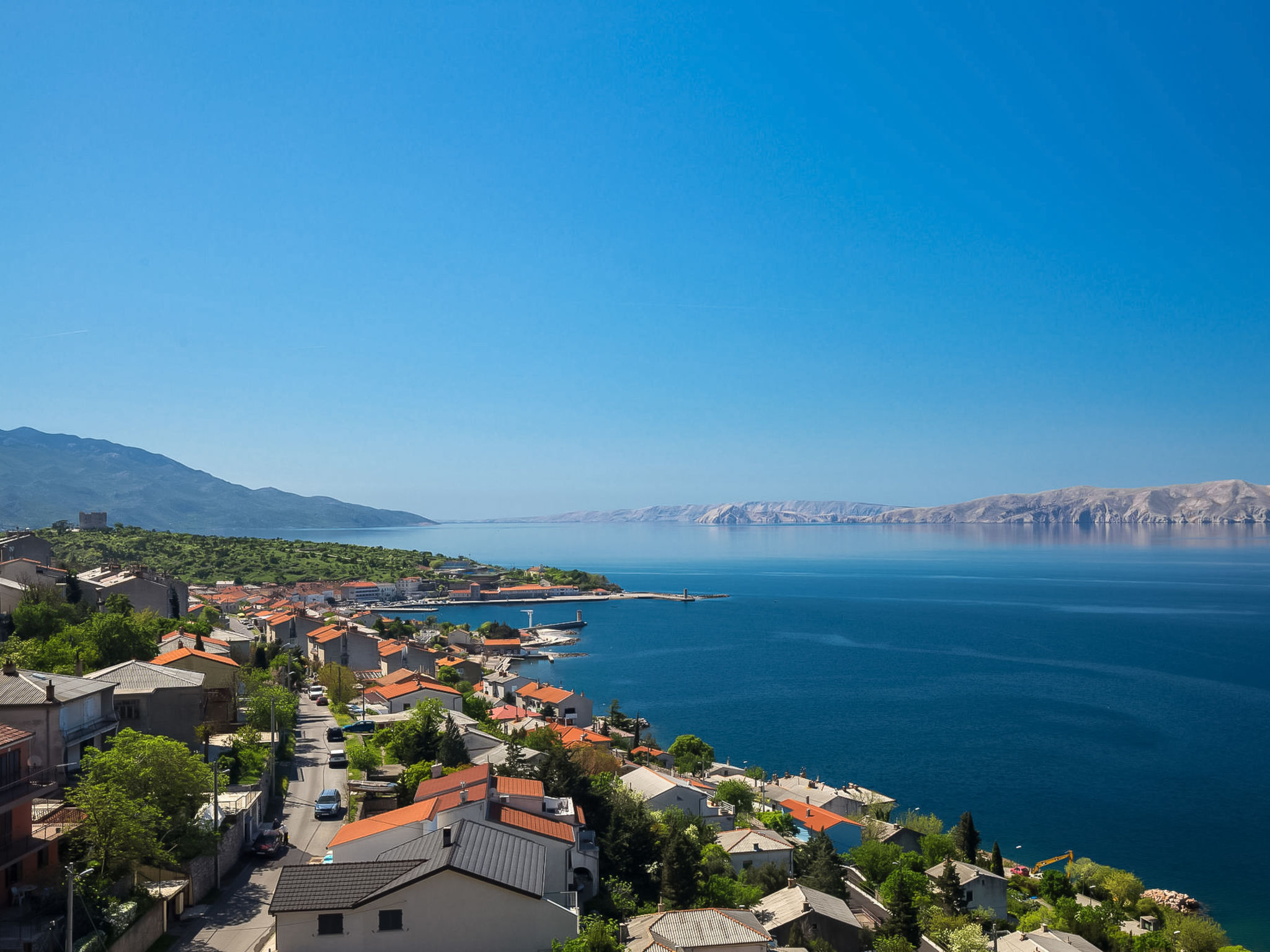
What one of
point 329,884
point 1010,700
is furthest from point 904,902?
point 1010,700

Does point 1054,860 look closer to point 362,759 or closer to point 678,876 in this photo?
point 678,876

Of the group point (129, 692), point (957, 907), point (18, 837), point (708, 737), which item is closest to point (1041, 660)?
point (708, 737)

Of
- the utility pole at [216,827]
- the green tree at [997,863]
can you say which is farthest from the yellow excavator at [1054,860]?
the utility pole at [216,827]

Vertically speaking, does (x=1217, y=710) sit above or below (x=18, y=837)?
below

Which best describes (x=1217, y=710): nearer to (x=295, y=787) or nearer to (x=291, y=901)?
(x=295, y=787)

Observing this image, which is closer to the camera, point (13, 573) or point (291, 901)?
point (291, 901)

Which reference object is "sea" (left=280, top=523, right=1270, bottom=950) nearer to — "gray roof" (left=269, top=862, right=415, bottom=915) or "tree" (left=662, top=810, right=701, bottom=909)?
"tree" (left=662, top=810, right=701, bottom=909)
